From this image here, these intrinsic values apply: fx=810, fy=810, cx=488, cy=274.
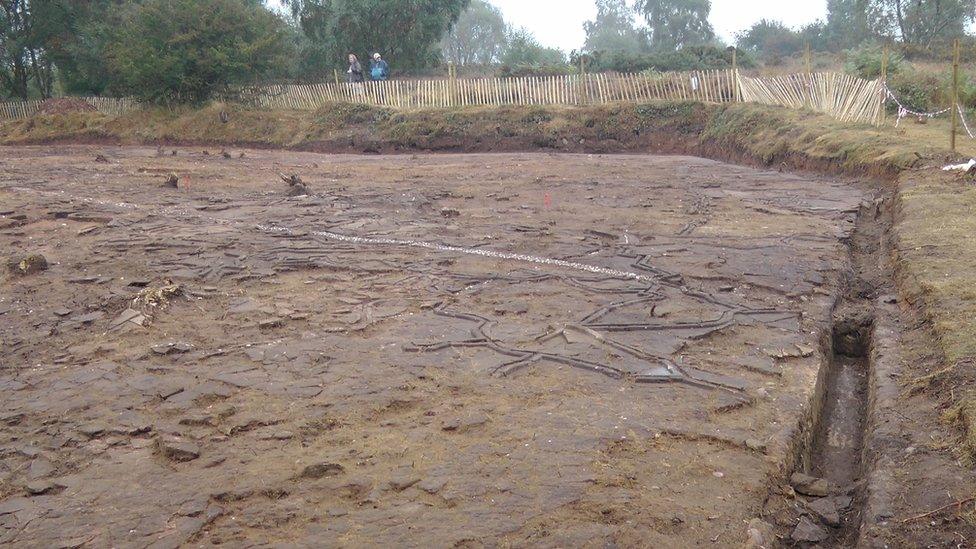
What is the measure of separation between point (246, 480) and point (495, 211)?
7.72m

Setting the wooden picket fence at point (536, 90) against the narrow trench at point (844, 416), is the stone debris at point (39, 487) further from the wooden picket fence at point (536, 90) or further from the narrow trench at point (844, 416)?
the wooden picket fence at point (536, 90)

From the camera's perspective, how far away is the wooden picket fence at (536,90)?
2219cm

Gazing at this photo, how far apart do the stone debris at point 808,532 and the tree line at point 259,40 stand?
25.9 meters

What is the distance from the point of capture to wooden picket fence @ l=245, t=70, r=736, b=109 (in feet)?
72.8

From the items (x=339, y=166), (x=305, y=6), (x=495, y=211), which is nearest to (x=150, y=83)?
(x=305, y=6)

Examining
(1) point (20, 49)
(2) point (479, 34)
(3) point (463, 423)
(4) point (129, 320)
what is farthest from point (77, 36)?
(2) point (479, 34)

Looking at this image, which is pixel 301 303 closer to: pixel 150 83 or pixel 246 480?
pixel 246 480

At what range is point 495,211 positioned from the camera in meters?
11.3

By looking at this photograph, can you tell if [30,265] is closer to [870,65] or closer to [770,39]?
[870,65]

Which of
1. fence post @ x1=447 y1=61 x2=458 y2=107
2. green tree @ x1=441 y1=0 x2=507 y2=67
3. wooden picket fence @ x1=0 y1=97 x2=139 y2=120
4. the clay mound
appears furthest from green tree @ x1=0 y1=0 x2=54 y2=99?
green tree @ x1=441 y1=0 x2=507 y2=67

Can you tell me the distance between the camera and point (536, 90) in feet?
78.1

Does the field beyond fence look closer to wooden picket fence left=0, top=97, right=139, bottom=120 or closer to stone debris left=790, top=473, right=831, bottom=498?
wooden picket fence left=0, top=97, right=139, bottom=120

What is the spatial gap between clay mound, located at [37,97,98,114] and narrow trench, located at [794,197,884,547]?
92.6 feet

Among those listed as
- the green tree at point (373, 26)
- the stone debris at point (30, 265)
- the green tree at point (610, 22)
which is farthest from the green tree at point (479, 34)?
the stone debris at point (30, 265)
